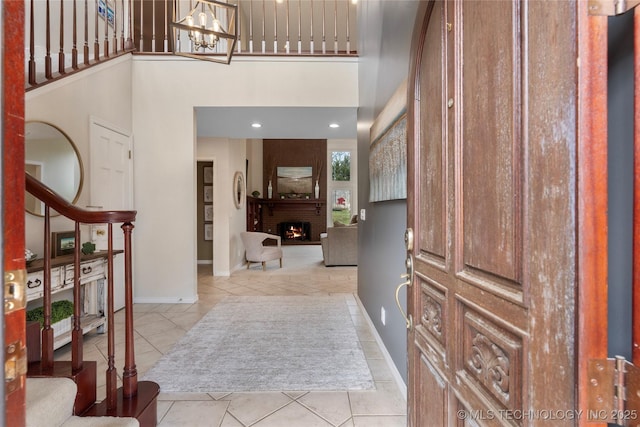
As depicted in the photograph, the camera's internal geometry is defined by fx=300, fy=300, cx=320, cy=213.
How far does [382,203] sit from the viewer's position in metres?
2.37

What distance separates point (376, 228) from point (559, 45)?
2.17m

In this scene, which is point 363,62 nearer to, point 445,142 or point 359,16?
point 359,16

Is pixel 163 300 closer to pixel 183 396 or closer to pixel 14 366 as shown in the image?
pixel 183 396

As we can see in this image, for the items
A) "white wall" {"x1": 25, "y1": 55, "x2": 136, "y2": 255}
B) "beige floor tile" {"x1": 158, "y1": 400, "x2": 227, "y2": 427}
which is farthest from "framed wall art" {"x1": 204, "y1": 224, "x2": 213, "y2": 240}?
"beige floor tile" {"x1": 158, "y1": 400, "x2": 227, "y2": 427}

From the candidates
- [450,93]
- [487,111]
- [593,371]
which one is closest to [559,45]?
[487,111]

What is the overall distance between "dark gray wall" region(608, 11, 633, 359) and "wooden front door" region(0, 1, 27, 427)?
0.95 m

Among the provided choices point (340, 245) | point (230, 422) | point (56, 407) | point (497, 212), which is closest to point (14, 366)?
point (497, 212)

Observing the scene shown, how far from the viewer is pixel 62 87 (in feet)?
9.07

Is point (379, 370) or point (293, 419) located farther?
point (379, 370)

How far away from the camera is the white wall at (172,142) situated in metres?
3.87

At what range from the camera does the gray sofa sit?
20.8 ft

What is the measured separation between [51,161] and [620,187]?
364 centimetres

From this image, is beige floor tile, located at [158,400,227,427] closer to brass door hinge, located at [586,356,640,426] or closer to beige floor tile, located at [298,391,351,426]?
beige floor tile, located at [298,391,351,426]

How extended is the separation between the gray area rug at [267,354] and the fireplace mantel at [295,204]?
6635 mm
